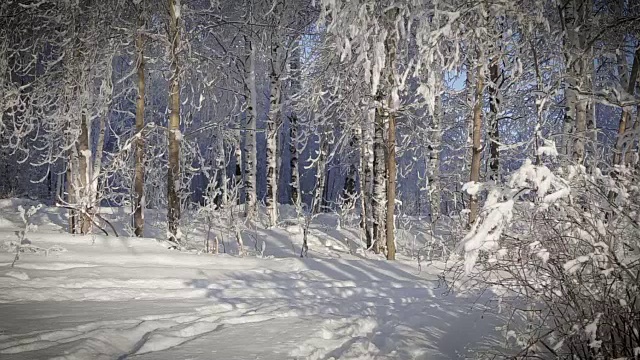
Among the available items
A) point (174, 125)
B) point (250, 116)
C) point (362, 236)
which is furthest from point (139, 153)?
point (362, 236)

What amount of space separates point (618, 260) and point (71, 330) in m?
3.24

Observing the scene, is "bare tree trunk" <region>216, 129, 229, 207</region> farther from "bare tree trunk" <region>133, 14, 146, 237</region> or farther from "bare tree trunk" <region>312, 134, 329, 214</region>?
"bare tree trunk" <region>312, 134, 329, 214</region>

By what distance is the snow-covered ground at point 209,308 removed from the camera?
271 centimetres

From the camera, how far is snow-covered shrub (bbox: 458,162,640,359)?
2.25 m

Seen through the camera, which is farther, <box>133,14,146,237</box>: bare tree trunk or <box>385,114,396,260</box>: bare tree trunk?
<box>133,14,146,237</box>: bare tree trunk

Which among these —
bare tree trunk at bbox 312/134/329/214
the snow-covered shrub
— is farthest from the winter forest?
bare tree trunk at bbox 312/134/329/214

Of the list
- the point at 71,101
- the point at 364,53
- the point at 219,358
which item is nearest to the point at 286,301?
the point at 219,358

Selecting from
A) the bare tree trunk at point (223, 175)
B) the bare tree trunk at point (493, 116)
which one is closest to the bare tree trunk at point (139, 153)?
the bare tree trunk at point (223, 175)

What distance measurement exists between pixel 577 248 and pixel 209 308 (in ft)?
9.16

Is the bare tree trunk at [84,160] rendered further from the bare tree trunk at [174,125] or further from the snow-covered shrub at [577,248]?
the snow-covered shrub at [577,248]

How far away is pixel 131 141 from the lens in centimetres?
759

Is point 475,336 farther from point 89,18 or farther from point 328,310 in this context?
point 89,18

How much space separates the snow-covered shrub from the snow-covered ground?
2.76 feet

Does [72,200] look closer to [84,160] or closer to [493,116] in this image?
[84,160]
